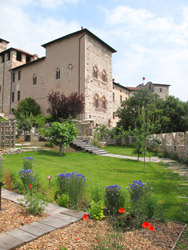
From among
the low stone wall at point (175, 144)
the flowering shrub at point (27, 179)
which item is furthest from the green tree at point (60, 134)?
the flowering shrub at point (27, 179)

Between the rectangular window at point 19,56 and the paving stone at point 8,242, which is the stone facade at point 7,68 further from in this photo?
the paving stone at point 8,242

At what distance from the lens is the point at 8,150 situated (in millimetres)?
11211

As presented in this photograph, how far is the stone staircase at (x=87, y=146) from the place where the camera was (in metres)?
14.6

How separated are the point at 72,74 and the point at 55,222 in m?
23.5

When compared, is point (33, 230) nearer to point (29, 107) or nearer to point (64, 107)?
point (64, 107)

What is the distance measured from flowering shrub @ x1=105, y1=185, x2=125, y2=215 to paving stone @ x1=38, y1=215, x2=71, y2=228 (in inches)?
33.9

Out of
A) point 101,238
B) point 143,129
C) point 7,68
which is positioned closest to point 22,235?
point 101,238

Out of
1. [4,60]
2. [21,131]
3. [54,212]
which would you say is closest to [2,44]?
[4,60]

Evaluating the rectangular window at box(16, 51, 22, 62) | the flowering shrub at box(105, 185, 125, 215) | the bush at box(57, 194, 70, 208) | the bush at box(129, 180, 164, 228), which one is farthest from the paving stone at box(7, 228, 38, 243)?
the rectangular window at box(16, 51, 22, 62)

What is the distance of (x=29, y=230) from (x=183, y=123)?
23.7 meters

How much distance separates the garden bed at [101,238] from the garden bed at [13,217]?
0.63 metres

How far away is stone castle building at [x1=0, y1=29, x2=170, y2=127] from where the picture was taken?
24562mm

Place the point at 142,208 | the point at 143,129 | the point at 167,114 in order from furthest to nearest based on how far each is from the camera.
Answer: the point at 167,114 → the point at 143,129 → the point at 142,208

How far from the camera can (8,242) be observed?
8.38ft
